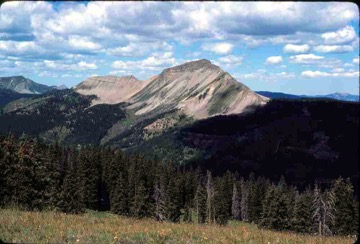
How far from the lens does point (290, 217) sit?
75.9 metres

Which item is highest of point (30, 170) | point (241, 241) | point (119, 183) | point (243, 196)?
point (241, 241)

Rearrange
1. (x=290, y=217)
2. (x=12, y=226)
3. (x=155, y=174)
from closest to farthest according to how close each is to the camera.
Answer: (x=12, y=226) → (x=290, y=217) → (x=155, y=174)

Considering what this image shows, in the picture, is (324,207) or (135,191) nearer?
(324,207)

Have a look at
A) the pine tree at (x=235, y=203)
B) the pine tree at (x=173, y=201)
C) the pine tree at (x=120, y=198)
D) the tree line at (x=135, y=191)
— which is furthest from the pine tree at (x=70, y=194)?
the pine tree at (x=235, y=203)

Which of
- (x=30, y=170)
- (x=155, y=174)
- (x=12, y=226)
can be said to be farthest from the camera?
(x=155, y=174)

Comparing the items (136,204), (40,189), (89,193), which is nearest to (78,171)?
(89,193)

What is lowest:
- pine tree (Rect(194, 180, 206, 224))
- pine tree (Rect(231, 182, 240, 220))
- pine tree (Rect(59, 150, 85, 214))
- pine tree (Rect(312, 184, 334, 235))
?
pine tree (Rect(231, 182, 240, 220))

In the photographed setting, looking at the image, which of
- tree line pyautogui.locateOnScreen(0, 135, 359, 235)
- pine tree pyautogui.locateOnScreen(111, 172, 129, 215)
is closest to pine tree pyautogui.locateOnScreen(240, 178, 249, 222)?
tree line pyautogui.locateOnScreen(0, 135, 359, 235)

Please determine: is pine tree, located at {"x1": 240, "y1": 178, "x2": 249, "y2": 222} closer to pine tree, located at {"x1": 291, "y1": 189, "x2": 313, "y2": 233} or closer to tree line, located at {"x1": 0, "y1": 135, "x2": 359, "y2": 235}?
tree line, located at {"x1": 0, "y1": 135, "x2": 359, "y2": 235}

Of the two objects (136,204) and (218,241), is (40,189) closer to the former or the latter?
(136,204)

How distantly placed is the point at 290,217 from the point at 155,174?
3007 centimetres

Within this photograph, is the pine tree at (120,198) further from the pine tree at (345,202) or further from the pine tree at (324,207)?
the pine tree at (324,207)

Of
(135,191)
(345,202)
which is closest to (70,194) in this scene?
(135,191)

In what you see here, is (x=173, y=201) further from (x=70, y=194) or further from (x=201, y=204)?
(x=70, y=194)
